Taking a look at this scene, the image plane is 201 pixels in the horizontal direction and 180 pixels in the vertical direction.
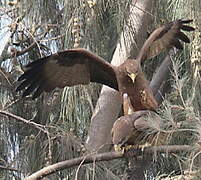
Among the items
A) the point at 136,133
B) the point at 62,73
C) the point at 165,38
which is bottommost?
the point at 136,133

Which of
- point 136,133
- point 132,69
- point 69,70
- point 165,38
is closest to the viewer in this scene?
point 136,133

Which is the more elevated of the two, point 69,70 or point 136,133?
point 69,70

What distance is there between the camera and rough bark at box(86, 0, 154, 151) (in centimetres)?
264

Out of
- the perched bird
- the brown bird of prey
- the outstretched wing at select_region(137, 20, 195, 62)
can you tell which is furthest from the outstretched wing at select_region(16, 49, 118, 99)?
the perched bird

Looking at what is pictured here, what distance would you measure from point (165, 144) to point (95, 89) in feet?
3.89

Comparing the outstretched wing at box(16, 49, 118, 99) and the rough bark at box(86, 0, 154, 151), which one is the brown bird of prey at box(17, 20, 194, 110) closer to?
the outstretched wing at box(16, 49, 118, 99)

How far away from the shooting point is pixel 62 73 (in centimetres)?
245

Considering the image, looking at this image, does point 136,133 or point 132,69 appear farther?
point 132,69

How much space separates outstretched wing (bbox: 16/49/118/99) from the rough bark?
20cm

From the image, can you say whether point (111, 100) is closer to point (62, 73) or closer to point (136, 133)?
point (62, 73)

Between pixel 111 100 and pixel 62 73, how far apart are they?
14.6 inches

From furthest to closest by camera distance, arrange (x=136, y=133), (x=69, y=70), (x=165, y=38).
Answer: (x=165, y=38), (x=69, y=70), (x=136, y=133)

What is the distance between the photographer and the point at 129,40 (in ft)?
8.10

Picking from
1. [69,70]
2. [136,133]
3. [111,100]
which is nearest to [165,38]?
[111,100]
